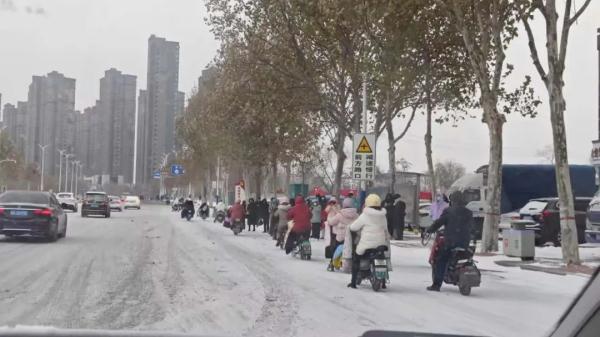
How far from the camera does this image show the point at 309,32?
26547 mm

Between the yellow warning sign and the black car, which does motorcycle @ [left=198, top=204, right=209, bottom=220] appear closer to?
the black car

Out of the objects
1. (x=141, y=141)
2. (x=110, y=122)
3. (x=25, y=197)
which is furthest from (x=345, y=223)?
(x=141, y=141)

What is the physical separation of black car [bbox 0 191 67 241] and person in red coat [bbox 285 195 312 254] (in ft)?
22.6

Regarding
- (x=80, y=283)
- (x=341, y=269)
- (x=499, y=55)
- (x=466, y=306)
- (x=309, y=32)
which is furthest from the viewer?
(x=309, y=32)

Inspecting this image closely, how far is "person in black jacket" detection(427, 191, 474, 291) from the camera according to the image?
36.7 ft

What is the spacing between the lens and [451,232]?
11195mm

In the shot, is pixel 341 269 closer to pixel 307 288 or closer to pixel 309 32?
pixel 307 288

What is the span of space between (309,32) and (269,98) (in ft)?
11.8

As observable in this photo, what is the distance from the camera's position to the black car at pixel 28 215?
18.3 metres

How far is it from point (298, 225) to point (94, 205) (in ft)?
84.7

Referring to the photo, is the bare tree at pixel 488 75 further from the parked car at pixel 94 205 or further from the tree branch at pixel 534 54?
the parked car at pixel 94 205

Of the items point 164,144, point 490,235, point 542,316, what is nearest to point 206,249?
point 490,235

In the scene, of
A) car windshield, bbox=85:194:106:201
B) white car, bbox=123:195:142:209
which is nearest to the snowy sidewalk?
car windshield, bbox=85:194:106:201

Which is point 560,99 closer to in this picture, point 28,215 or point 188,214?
point 28,215
